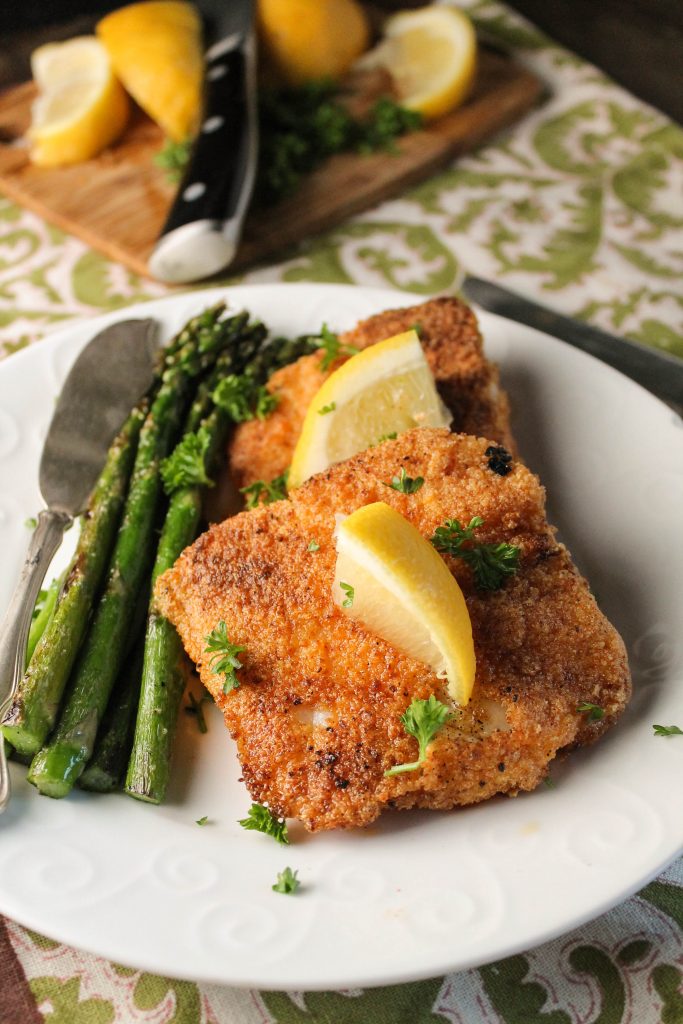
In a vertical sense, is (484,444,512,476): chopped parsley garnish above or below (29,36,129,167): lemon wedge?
below

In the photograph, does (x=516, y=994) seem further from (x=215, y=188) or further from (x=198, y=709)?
(x=215, y=188)

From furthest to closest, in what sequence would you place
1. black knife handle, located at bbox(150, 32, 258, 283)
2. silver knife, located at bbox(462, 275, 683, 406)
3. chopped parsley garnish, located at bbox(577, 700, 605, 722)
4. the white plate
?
1. black knife handle, located at bbox(150, 32, 258, 283)
2. silver knife, located at bbox(462, 275, 683, 406)
3. chopped parsley garnish, located at bbox(577, 700, 605, 722)
4. the white plate

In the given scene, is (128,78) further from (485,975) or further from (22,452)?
(485,975)

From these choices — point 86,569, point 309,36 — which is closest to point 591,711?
point 86,569

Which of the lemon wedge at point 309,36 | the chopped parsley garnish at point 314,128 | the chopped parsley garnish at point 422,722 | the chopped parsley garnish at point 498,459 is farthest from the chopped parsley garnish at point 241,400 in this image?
the lemon wedge at point 309,36

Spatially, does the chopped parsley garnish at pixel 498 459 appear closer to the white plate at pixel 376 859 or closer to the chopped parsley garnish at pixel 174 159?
the white plate at pixel 376 859

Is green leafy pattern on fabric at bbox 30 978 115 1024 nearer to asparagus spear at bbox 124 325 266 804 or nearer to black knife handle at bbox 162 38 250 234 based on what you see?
asparagus spear at bbox 124 325 266 804

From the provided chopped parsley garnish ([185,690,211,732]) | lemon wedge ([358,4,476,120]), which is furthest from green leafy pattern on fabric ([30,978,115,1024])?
lemon wedge ([358,4,476,120])
